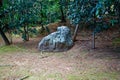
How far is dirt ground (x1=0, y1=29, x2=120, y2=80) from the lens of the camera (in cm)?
729

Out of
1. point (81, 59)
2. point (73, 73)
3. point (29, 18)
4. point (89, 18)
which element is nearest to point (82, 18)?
point (89, 18)

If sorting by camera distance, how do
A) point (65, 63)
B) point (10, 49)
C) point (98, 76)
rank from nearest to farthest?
point (98, 76) → point (65, 63) → point (10, 49)

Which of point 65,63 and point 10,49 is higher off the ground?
point 65,63

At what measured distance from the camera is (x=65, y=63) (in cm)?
869

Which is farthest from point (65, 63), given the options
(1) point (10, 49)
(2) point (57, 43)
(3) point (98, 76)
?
(1) point (10, 49)

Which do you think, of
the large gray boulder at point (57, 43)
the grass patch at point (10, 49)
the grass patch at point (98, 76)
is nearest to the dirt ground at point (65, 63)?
the grass patch at point (98, 76)

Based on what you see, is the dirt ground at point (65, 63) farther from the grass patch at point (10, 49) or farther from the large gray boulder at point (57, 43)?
the large gray boulder at point (57, 43)

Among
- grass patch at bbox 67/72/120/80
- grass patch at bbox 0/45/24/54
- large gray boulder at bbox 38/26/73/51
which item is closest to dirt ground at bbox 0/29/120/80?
grass patch at bbox 67/72/120/80

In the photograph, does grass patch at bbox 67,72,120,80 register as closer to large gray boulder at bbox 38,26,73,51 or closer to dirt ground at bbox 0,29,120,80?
dirt ground at bbox 0,29,120,80

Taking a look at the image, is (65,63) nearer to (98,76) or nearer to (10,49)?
(98,76)

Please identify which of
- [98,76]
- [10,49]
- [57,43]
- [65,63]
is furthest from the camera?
[10,49]

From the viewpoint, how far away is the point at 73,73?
749cm

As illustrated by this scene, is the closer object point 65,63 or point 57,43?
point 65,63

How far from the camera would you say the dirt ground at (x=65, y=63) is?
23.9ft
